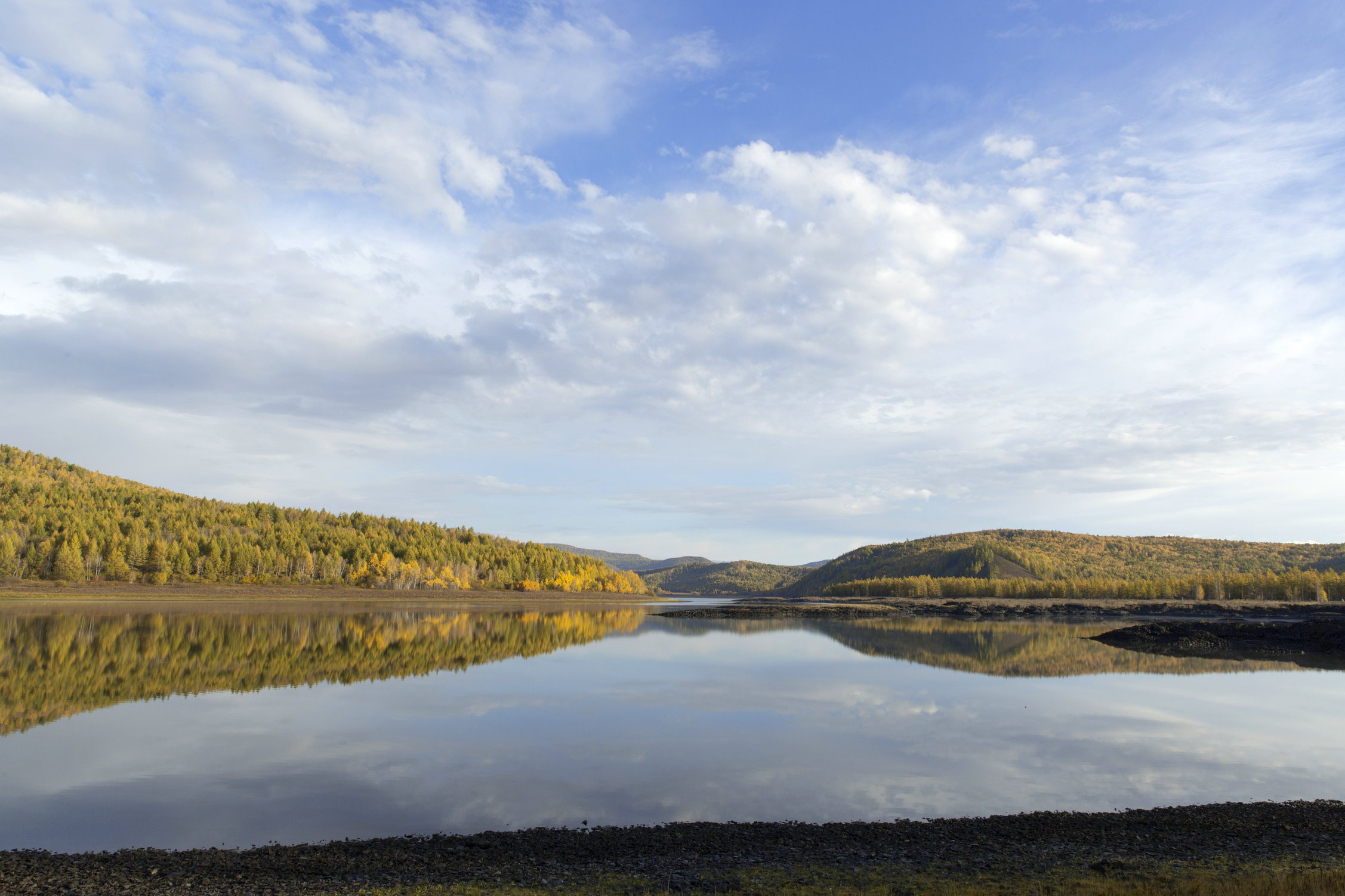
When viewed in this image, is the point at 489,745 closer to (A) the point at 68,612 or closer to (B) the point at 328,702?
(B) the point at 328,702

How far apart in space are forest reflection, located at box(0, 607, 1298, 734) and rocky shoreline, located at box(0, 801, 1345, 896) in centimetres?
1376

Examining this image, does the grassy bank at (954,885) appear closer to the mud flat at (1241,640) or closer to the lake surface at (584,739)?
the lake surface at (584,739)

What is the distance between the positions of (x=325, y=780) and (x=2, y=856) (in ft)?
17.1

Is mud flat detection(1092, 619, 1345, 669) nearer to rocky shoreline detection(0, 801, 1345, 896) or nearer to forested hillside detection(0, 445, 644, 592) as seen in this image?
rocky shoreline detection(0, 801, 1345, 896)

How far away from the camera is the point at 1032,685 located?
30422mm

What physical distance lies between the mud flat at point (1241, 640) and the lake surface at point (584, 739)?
9905 millimetres

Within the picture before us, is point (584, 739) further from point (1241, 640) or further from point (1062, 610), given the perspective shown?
point (1062, 610)

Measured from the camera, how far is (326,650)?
37656mm

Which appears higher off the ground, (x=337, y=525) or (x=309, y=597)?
(x=337, y=525)

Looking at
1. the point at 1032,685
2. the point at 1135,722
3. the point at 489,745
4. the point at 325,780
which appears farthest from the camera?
the point at 1032,685

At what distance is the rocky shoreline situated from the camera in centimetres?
895

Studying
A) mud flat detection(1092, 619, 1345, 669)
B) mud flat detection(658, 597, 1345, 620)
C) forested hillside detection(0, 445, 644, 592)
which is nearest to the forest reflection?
mud flat detection(1092, 619, 1345, 669)

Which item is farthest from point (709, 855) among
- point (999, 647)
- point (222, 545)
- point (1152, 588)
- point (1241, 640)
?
point (1152, 588)

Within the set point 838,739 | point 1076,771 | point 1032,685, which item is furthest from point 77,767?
point 1032,685
